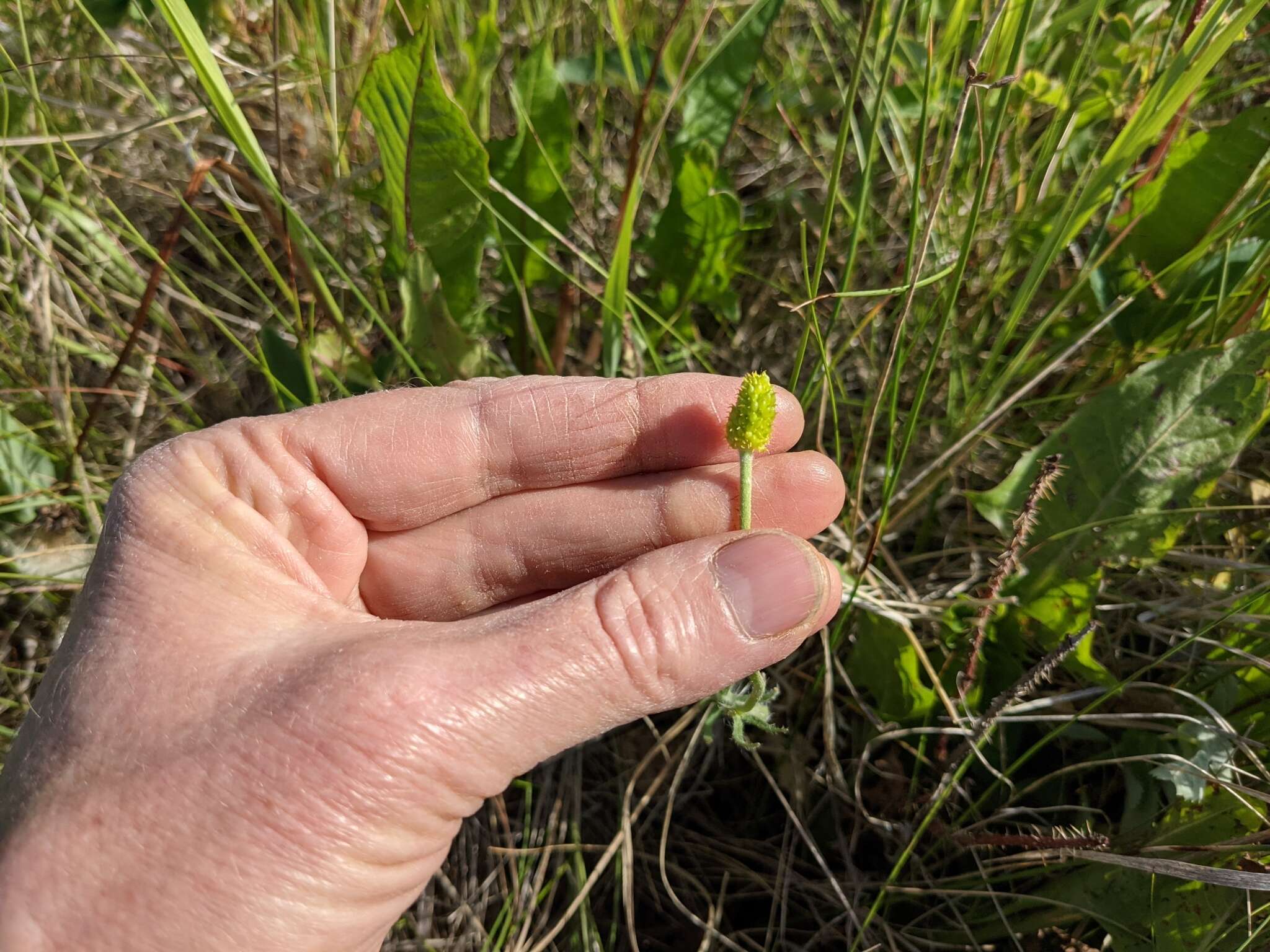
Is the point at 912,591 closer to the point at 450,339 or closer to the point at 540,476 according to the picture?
the point at 540,476

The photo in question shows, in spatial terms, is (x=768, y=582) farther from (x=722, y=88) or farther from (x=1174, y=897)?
(x=722, y=88)

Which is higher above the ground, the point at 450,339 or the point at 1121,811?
the point at 450,339

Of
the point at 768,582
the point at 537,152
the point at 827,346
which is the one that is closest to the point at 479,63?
the point at 537,152

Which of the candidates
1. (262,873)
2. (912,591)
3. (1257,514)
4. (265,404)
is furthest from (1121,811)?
(265,404)

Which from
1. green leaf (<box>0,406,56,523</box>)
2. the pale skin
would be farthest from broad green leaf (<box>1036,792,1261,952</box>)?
green leaf (<box>0,406,56,523</box>)

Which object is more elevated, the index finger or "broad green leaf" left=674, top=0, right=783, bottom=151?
"broad green leaf" left=674, top=0, right=783, bottom=151

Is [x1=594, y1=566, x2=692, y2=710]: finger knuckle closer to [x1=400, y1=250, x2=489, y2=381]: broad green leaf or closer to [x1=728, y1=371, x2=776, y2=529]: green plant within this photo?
[x1=728, y1=371, x2=776, y2=529]: green plant
